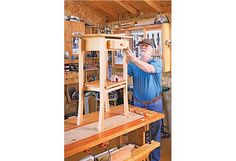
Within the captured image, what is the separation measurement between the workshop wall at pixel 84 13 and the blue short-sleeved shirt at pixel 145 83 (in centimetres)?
214

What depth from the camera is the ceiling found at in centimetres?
429

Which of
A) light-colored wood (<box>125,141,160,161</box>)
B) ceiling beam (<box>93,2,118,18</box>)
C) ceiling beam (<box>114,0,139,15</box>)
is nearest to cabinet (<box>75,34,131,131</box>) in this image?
light-colored wood (<box>125,141,160,161</box>)

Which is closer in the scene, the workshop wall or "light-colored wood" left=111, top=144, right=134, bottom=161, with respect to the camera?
"light-colored wood" left=111, top=144, right=134, bottom=161

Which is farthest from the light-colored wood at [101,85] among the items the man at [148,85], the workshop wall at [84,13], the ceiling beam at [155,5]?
the workshop wall at [84,13]

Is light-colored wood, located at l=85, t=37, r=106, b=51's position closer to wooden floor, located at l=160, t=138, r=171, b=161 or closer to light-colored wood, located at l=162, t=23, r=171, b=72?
wooden floor, located at l=160, t=138, r=171, b=161

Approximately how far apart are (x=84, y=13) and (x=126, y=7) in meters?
0.94

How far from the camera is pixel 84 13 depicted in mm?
5098

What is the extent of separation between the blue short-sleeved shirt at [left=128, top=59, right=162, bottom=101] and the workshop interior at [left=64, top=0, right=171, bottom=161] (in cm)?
18

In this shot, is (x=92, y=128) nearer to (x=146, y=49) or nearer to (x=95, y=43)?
(x=95, y=43)

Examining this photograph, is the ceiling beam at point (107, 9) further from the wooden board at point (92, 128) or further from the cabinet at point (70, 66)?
the wooden board at point (92, 128)
